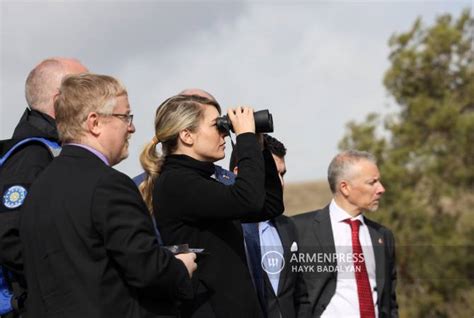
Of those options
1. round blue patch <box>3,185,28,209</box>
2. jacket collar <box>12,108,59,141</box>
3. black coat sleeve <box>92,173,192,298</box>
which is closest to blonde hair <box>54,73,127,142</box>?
black coat sleeve <box>92,173,192,298</box>

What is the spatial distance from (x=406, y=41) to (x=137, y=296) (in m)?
11.8

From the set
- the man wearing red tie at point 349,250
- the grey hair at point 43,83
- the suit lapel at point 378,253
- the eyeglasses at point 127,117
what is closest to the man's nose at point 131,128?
the eyeglasses at point 127,117

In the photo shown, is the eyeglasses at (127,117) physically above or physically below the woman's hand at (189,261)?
above

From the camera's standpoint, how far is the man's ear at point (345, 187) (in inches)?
221

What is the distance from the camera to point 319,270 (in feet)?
16.9

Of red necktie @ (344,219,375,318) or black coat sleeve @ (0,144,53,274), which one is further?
red necktie @ (344,219,375,318)

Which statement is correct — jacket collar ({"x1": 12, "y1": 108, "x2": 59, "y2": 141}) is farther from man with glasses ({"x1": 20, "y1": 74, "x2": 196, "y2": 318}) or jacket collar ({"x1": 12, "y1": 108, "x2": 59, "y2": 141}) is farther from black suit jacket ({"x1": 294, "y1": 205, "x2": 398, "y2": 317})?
black suit jacket ({"x1": 294, "y1": 205, "x2": 398, "y2": 317})

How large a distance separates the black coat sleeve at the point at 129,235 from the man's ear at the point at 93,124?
0.72 feet

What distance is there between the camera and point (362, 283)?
204 inches

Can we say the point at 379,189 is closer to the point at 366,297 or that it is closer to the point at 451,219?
the point at 366,297

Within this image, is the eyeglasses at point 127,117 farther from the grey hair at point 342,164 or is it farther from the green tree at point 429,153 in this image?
the green tree at point 429,153

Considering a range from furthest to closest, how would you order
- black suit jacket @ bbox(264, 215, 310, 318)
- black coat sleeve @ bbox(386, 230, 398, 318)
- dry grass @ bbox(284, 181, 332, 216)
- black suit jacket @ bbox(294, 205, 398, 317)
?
dry grass @ bbox(284, 181, 332, 216) < black coat sleeve @ bbox(386, 230, 398, 318) < black suit jacket @ bbox(294, 205, 398, 317) < black suit jacket @ bbox(264, 215, 310, 318)

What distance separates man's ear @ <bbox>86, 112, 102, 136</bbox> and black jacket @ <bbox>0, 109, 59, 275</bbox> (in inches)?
25.8

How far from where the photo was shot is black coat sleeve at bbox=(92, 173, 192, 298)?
2.67 metres
